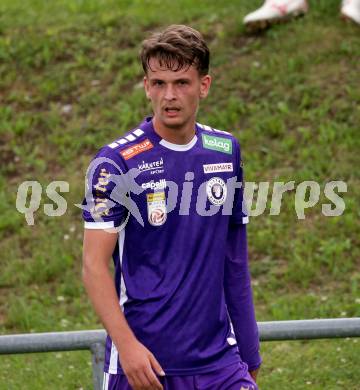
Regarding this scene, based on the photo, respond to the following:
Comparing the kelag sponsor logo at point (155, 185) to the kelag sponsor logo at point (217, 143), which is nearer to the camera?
the kelag sponsor logo at point (155, 185)

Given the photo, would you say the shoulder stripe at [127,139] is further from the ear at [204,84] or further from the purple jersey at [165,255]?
the ear at [204,84]

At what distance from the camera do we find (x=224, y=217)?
4270 millimetres

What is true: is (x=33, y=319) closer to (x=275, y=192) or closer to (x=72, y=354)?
(x=72, y=354)

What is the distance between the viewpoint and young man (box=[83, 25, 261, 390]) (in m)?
4.04

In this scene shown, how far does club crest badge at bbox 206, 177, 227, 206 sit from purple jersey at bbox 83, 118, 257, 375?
0.19 feet

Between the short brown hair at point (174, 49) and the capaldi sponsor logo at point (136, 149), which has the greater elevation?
the short brown hair at point (174, 49)

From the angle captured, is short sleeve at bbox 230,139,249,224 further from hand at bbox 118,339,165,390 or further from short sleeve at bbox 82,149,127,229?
hand at bbox 118,339,165,390

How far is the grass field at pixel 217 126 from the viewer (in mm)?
7582

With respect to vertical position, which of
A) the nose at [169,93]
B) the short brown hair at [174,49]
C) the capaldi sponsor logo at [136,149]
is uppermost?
the short brown hair at [174,49]

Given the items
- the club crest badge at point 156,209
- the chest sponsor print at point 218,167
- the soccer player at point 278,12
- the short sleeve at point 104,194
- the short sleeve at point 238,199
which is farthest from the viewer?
the soccer player at point 278,12

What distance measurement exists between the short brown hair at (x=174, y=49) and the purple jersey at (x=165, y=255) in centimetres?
28

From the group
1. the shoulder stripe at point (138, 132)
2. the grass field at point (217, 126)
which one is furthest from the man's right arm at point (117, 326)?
the grass field at point (217, 126)

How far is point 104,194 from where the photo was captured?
4023 mm

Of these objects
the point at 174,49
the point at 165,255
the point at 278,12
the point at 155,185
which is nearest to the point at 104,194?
the point at 155,185
